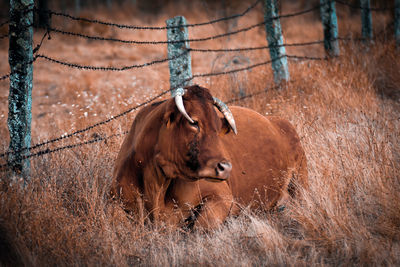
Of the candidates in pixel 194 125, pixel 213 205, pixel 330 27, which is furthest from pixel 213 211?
pixel 330 27

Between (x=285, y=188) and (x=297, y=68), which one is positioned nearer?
(x=285, y=188)

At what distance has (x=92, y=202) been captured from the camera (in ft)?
9.97

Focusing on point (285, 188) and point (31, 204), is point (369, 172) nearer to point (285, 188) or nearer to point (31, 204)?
point (285, 188)

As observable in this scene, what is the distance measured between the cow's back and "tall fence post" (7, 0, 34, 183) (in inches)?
71.6

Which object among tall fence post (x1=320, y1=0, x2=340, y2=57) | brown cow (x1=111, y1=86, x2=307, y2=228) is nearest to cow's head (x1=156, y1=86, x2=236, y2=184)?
brown cow (x1=111, y1=86, x2=307, y2=228)

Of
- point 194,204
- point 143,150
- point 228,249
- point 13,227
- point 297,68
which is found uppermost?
point 297,68

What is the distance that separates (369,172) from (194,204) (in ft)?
5.00

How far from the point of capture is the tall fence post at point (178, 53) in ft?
15.0

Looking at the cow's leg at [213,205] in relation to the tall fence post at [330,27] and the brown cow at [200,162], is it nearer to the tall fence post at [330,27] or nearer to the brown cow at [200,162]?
the brown cow at [200,162]

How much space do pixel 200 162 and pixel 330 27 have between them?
21.0 feet

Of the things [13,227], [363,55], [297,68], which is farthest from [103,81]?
[13,227]

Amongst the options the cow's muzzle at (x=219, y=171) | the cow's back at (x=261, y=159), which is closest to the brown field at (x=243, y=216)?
the cow's back at (x=261, y=159)

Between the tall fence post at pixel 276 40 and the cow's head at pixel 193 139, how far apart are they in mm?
4109

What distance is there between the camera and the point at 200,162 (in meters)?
2.56
